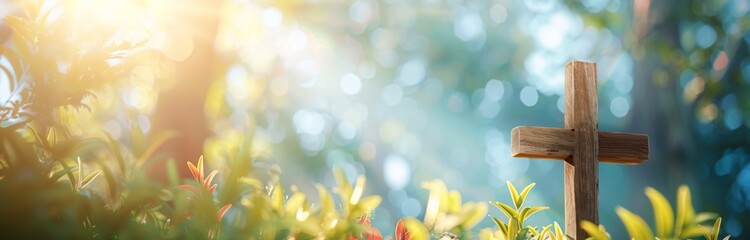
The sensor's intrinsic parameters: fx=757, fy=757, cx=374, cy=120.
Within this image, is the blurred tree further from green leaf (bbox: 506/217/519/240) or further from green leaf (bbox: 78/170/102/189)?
green leaf (bbox: 78/170/102/189)

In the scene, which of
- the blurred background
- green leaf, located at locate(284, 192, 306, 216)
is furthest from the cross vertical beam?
the blurred background

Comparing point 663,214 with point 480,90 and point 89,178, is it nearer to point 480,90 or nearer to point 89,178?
point 89,178

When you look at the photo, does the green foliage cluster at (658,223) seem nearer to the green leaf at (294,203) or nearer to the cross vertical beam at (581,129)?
the green leaf at (294,203)

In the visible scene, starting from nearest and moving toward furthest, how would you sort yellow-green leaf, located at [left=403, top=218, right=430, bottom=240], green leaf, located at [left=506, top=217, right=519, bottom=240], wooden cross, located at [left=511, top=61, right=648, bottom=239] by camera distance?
1. yellow-green leaf, located at [left=403, top=218, right=430, bottom=240]
2. green leaf, located at [left=506, top=217, right=519, bottom=240]
3. wooden cross, located at [left=511, top=61, right=648, bottom=239]

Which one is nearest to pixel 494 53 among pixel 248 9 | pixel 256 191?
pixel 248 9

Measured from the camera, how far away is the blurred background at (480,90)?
42.7 feet

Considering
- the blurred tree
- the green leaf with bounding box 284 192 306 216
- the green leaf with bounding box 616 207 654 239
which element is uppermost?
the blurred tree

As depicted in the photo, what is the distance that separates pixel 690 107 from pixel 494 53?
478cm

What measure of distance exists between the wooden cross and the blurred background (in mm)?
4671

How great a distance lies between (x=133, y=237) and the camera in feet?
3.56

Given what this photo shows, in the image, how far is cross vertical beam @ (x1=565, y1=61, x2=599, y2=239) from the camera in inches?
114

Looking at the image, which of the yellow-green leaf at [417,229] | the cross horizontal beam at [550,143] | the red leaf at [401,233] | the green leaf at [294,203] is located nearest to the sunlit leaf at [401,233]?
the red leaf at [401,233]

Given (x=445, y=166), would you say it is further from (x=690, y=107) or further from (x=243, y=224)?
(x=243, y=224)

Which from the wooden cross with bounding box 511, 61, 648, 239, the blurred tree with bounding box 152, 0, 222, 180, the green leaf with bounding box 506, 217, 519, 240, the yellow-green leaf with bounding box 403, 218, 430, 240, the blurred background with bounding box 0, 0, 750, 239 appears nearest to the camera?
the yellow-green leaf with bounding box 403, 218, 430, 240
